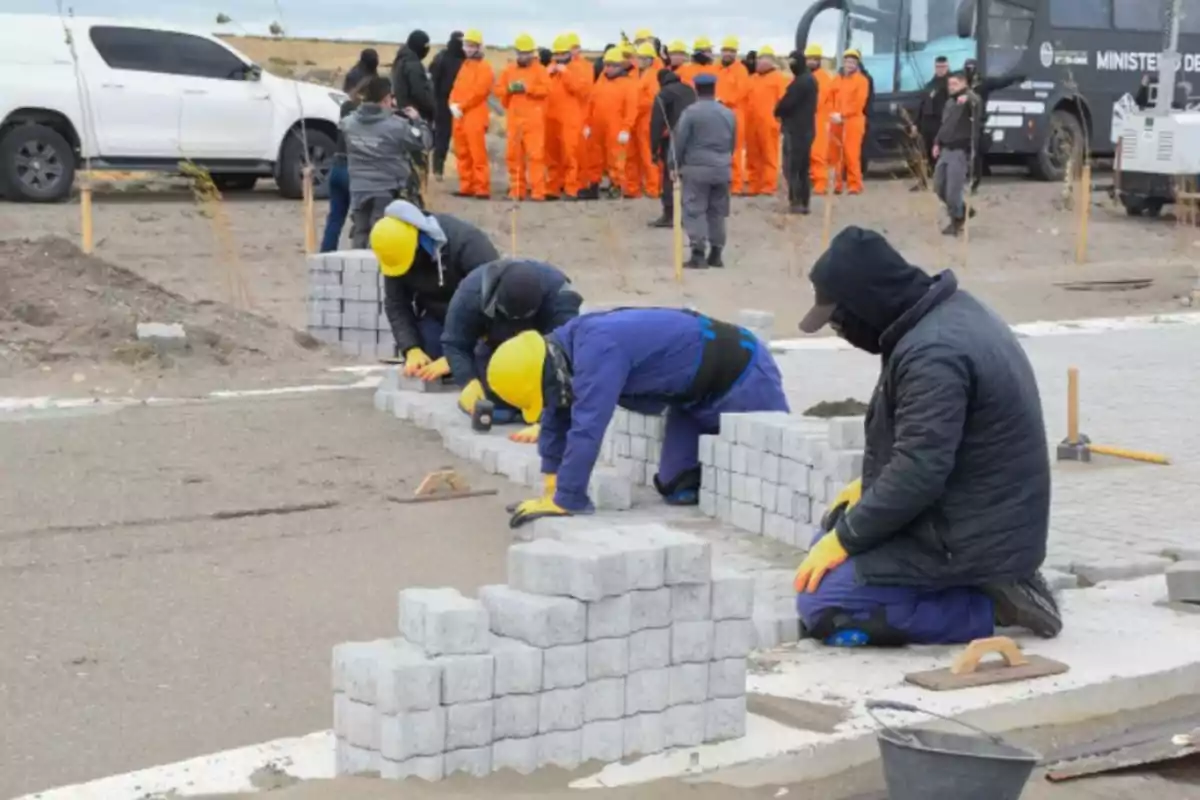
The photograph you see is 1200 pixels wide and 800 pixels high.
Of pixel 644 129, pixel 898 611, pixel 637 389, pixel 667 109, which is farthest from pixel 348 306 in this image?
pixel 644 129

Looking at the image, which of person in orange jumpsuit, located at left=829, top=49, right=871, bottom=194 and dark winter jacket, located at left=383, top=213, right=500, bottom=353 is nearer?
dark winter jacket, located at left=383, top=213, right=500, bottom=353

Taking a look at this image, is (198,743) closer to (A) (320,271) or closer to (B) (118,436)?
(B) (118,436)

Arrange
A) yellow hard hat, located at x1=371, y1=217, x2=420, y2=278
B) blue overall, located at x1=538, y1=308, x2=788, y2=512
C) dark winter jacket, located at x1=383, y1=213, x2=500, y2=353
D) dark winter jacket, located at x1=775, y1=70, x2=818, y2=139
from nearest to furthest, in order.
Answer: blue overall, located at x1=538, y1=308, x2=788, y2=512 → yellow hard hat, located at x1=371, y1=217, x2=420, y2=278 → dark winter jacket, located at x1=383, y1=213, x2=500, y2=353 → dark winter jacket, located at x1=775, y1=70, x2=818, y2=139

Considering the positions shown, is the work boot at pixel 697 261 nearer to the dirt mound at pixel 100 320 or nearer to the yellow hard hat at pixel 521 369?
the dirt mound at pixel 100 320

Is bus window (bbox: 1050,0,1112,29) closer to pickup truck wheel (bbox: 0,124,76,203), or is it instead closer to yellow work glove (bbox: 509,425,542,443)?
pickup truck wheel (bbox: 0,124,76,203)

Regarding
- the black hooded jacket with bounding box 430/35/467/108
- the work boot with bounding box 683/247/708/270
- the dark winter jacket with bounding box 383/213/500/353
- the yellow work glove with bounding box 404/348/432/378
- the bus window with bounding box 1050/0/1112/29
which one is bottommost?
the yellow work glove with bounding box 404/348/432/378

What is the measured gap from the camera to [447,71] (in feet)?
70.9

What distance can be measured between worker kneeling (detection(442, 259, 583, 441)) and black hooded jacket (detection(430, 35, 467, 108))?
12.8 meters

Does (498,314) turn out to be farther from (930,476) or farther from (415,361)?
(930,476)

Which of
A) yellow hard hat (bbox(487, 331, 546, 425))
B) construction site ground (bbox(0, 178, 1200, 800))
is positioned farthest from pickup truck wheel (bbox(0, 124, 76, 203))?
yellow hard hat (bbox(487, 331, 546, 425))

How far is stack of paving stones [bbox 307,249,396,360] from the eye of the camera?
38.7 ft

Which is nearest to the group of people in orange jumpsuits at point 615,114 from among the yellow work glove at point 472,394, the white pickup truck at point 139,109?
the white pickup truck at point 139,109

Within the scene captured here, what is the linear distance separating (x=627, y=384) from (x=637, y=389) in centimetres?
5

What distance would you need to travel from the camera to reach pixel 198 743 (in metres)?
4.82
